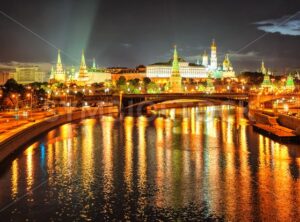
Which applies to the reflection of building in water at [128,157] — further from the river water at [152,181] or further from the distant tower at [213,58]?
the distant tower at [213,58]

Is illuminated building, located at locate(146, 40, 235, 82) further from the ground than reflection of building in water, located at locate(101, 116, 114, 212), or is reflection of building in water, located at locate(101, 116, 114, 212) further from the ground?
illuminated building, located at locate(146, 40, 235, 82)

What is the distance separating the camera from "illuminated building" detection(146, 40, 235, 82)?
378 feet

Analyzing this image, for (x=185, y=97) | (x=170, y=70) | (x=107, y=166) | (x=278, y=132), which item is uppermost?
(x=170, y=70)

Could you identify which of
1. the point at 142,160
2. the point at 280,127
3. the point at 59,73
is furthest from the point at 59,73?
the point at 142,160

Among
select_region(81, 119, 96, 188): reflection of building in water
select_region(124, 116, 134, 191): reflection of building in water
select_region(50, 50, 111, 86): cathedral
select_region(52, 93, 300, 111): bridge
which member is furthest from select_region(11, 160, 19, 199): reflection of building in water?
select_region(50, 50, 111, 86): cathedral

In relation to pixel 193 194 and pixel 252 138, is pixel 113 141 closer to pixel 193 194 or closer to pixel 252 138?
pixel 252 138

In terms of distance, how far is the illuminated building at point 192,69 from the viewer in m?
115

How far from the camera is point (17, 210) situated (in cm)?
1243

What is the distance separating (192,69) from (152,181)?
4171 inches

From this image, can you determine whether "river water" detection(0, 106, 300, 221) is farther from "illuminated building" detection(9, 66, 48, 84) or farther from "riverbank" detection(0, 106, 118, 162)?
"illuminated building" detection(9, 66, 48, 84)

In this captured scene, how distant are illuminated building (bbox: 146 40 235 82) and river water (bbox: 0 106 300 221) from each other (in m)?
88.3

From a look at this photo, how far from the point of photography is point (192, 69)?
120m

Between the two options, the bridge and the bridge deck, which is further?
the bridge

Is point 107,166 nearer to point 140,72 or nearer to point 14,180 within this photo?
point 14,180
